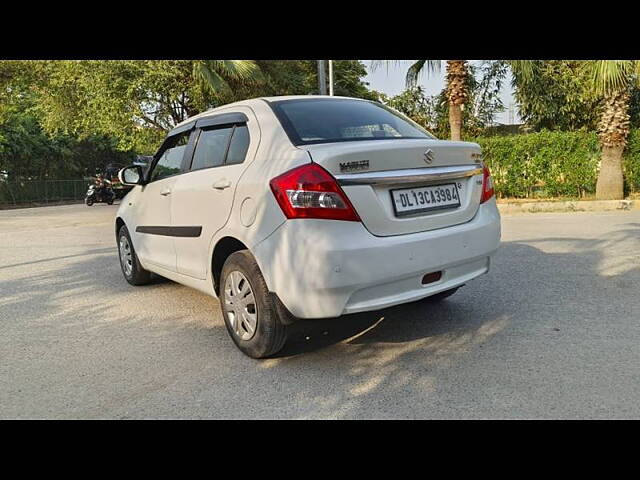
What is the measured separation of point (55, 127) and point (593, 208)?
1890 cm

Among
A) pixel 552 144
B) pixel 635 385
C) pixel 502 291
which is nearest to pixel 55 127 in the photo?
pixel 552 144

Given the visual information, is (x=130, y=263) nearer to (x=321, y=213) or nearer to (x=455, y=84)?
(x=321, y=213)

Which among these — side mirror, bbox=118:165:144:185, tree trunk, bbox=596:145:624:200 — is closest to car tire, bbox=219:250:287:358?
side mirror, bbox=118:165:144:185

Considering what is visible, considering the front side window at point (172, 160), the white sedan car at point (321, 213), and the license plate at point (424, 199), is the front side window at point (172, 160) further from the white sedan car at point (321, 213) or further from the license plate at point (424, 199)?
the license plate at point (424, 199)

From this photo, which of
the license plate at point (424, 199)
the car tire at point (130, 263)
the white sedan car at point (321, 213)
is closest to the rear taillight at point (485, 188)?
the white sedan car at point (321, 213)

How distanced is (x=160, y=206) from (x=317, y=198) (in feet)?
7.07

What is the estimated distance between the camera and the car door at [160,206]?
4.29 metres

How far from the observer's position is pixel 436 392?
2.75 m

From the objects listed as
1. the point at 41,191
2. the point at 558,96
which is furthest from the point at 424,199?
the point at 41,191

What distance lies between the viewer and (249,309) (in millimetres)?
3281

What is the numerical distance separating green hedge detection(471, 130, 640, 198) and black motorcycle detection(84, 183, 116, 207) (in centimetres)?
1629

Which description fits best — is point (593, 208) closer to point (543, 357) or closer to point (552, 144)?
point (552, 144)

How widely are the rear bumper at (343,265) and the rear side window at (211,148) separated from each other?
1038mm

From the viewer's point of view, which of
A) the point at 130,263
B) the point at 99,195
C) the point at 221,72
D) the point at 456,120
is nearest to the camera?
the point at 130,263
